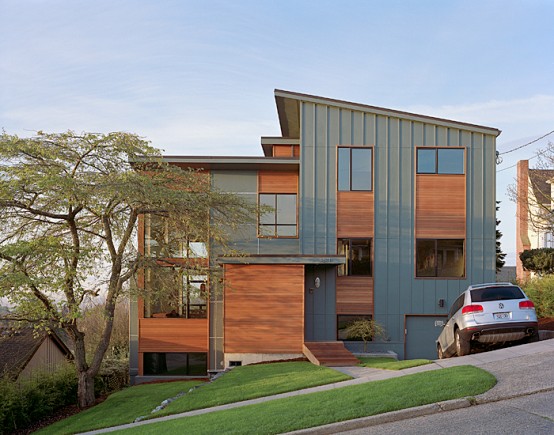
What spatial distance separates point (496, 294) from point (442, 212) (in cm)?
837

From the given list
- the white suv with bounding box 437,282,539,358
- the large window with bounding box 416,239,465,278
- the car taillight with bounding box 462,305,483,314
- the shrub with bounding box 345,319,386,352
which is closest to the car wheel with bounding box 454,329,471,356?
the white suv with bounding box 437,282,539,358

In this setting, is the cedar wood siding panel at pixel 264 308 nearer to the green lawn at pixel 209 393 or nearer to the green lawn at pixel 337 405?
the green lawn at pixel 209 393

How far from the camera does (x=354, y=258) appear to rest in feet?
73.4

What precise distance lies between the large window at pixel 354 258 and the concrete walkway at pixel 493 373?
699cm

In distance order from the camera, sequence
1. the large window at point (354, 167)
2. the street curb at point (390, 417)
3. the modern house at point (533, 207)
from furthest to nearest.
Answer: the modern house at point (533, 207) → the large window at point (354, 167) → the street curb at point (390, 417)

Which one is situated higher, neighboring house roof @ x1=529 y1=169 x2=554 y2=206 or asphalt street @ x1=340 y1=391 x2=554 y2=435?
neighboring house roof @ x1=529 y1=169 x2=554 y2=206

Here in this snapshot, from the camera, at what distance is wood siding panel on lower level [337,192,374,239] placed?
2238 centimetres

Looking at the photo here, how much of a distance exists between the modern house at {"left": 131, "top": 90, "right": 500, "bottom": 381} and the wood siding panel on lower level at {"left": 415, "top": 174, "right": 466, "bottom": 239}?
37mm

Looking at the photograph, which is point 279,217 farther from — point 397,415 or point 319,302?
point 397,415


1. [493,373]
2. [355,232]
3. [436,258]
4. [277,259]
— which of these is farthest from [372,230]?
[493,373]

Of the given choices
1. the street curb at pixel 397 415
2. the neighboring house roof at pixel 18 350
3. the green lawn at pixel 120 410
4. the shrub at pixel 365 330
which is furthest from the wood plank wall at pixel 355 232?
the street curb at pixel 397 415

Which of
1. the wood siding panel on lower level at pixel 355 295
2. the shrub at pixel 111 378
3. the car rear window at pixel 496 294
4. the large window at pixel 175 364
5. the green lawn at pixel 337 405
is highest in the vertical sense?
the car rear window at pixel 496 294

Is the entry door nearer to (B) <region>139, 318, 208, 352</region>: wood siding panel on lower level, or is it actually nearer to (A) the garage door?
(A) the garage door

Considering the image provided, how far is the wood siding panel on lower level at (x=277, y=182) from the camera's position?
75.4ft
